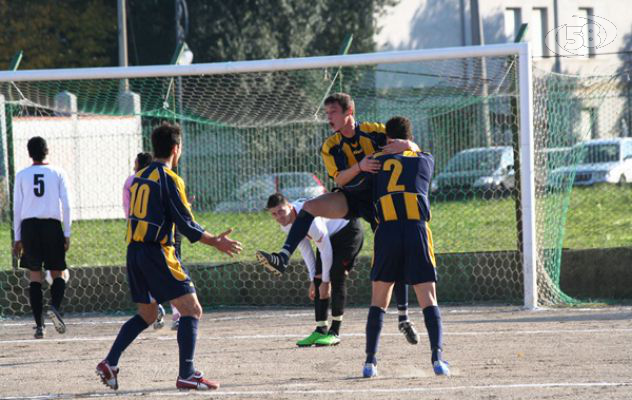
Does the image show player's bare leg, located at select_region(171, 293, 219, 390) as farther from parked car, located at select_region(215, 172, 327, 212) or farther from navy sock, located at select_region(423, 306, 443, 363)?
parked car, located at select_region(215, 172, 327, 212)

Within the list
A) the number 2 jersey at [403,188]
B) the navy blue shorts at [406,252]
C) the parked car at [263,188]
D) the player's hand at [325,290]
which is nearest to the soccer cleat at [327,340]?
the player's hand at [325,290]

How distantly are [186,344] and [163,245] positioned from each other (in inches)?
26.1

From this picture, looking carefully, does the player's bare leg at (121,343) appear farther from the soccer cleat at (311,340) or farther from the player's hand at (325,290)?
the player's hand at (325,290)

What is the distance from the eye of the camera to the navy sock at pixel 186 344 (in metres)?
6.99

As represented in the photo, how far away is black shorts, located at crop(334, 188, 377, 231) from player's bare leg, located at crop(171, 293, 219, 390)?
170 centimetres

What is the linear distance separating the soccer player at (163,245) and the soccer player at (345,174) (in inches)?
40.8

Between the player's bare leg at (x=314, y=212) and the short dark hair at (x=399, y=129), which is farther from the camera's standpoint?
the player's bare leg at (x=314, y=212)

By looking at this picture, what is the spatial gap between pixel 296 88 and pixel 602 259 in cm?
568

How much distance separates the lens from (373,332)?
751cm

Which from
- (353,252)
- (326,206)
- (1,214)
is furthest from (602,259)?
(1,214)

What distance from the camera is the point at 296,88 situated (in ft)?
51.9

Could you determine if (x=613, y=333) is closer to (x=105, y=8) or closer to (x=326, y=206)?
(x=326, y=206)

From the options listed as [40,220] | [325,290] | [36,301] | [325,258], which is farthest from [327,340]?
[40,220]

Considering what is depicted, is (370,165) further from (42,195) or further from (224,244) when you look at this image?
(42,195)
